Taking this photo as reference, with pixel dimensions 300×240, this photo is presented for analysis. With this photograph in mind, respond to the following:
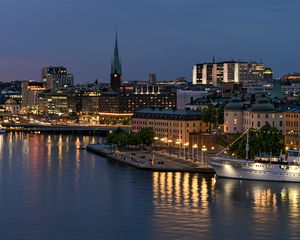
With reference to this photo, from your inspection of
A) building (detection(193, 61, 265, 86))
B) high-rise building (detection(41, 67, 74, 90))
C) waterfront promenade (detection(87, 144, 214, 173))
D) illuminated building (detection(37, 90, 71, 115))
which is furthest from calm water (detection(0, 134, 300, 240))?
high-rise building (detection(41, 67, 74, 90))

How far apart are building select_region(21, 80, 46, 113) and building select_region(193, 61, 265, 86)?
29205 mm

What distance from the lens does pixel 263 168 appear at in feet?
112

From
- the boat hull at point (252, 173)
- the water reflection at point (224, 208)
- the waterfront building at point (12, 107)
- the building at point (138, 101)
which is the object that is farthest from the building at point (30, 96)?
the water reflection at point (224, 208)

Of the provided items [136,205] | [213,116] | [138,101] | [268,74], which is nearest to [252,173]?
[136,205]

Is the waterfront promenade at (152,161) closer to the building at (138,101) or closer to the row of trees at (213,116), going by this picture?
the row of trees at (213,116)

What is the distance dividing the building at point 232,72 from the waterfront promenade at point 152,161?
78.7 metres

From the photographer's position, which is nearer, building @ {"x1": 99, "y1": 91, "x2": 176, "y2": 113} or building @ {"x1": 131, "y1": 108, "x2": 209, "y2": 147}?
building @ {"x1": 131, "y1": 108, "x2": 209, "y2": 147}

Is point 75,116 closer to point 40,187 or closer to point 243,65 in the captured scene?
point 243,65

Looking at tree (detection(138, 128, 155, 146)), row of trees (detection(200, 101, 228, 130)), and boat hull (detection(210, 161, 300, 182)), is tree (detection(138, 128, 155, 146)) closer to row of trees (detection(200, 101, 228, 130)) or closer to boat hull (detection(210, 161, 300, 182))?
row of trees (detection(200, 101, 228, 130))

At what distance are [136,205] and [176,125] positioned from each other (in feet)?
84.4

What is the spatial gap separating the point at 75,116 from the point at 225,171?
73945 mm

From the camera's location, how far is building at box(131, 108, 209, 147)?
52000 millimetres

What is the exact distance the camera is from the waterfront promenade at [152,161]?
1487 inches

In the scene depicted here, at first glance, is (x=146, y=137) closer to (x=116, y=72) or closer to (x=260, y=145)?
(x=260, y=145)
